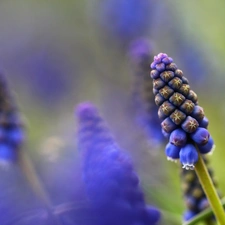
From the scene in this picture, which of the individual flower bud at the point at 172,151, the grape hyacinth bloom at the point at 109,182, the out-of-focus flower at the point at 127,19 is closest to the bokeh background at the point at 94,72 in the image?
the out-of-focus flower at the point at 127,19

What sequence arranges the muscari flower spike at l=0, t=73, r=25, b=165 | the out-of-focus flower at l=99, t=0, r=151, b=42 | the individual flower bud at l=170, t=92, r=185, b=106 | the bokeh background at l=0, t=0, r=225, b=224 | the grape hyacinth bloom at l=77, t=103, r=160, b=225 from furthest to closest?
1. the out-of-focus flower at l=99, t=0, r=151, b=42
2. the bokeh background at l=0, t=0, r=225, b=224
3. the muscari flower spike at l=0, t=73, r=25, b=165
4. the grape hyacinth bloom at l=77, t=103, r=160, b=225
5. the individual flower bud at l=170, t=92, r=185, b=106

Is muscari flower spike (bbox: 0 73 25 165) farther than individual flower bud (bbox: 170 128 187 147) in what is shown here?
Yes

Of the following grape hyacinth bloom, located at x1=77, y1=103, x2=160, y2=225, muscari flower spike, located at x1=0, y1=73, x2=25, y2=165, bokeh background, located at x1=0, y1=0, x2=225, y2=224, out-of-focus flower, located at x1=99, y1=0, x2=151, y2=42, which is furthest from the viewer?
out-of-focus flower, located at x1=99, y1=0, x2=151, y2=42

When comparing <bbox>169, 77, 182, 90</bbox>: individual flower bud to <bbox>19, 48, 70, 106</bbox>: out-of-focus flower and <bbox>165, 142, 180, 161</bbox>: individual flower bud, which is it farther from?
<bbox>19, 48, 70, 106</bbox>: out-of-focus flower

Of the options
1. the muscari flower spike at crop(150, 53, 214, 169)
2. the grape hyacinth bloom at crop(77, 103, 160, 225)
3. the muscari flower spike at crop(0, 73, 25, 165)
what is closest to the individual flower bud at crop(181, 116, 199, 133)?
the muscari flower spike at crop(150, 53, 214, 169)

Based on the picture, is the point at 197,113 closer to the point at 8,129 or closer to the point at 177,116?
the point at 177,116

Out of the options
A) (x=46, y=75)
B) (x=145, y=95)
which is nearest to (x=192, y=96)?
(x=145, y=95)

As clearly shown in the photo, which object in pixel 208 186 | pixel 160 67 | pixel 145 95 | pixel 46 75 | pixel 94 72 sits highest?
pixel 46 75
